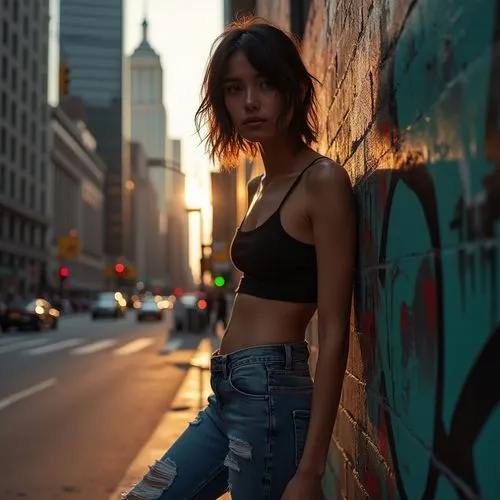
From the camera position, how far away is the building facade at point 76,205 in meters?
85.8

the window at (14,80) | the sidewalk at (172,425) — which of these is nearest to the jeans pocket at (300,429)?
the sidewalk at (172,425)

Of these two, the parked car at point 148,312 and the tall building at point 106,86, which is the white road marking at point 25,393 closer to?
the parked car at point 148,312

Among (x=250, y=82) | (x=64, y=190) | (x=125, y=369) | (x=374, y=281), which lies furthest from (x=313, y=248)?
(x=64, y=190)

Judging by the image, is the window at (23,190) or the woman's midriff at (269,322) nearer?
the woman's midriff at (269,322)

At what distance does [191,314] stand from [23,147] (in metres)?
43.6

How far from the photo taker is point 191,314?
29250mm

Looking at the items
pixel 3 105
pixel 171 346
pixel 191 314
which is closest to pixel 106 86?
pixel 3 105

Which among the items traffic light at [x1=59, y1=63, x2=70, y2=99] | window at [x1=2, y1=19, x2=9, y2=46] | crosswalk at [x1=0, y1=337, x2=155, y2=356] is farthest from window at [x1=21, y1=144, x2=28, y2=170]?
crosswalk at [x1=0, y1=337, x2=155, y2=356]

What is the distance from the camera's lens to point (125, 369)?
Result: 14742mm

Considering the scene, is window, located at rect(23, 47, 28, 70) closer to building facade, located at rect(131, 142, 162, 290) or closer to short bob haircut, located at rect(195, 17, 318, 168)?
short bob haircut, located at rect(195, 17, 318, 168)

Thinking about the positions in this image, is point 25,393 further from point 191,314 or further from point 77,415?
point 191,314

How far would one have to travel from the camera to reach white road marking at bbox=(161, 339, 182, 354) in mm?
19888

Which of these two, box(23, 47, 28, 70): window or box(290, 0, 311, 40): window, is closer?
box(290, 0, 311, 40): window

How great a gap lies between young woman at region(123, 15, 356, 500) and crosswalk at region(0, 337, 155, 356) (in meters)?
17.0
